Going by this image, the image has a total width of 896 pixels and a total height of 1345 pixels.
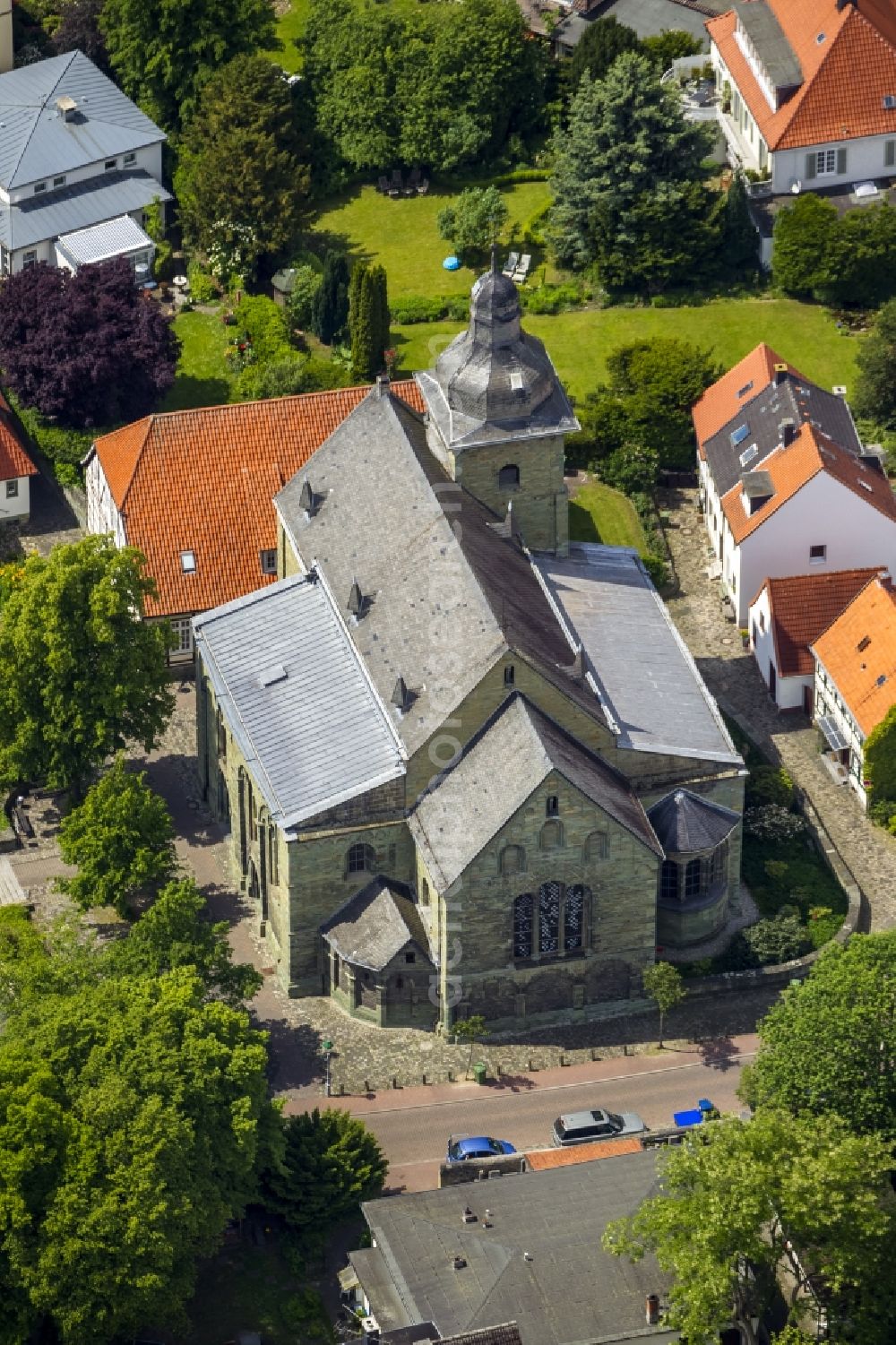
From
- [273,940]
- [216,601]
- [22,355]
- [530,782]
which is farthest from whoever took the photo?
[22,355]

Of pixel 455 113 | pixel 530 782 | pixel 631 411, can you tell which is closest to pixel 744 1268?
pixel 530 782

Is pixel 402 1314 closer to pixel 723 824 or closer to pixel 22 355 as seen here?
pixel 723 824

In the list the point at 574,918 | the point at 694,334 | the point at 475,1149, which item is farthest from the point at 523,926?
the point at 694,334

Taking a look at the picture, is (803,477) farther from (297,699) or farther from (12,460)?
(12,460)

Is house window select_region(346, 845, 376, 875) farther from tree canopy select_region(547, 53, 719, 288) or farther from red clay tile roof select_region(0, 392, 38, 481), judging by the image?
tree canopy select_region(547, 53, 719, 288)

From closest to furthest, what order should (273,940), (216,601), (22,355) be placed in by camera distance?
1. (273,940)
2. (216,601)
3. (22,355)
